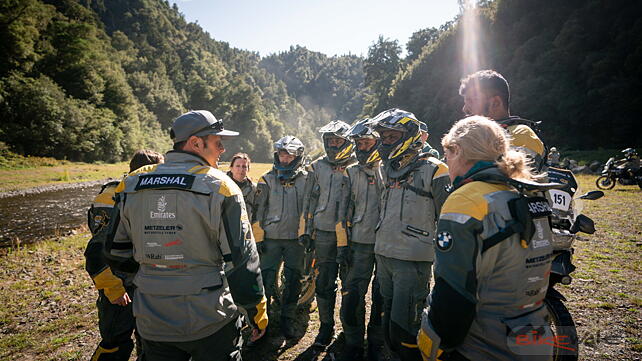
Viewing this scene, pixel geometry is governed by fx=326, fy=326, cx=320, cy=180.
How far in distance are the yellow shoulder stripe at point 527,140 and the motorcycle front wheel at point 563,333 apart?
1.58 m

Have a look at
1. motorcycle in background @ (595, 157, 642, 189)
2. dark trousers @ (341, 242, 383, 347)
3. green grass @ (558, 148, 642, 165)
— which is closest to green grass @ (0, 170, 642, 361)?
dark trousers @ (341, 242, 383, 347)

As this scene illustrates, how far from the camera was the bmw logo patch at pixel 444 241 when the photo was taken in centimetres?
197

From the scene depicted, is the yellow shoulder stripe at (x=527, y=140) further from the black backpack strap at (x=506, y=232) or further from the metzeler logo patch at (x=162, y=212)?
the metzeler logo patch at (x=162, y=212)

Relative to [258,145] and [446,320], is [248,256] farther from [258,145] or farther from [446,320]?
[258,145]

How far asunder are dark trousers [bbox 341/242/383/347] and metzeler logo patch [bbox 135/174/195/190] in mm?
2873

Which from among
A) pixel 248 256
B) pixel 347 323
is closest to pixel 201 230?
pixel 248 256

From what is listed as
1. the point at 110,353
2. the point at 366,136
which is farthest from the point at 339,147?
the point at 110,353

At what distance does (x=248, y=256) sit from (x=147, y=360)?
111 cm

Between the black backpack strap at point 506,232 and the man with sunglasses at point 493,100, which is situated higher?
the man with sunglasses at point 493,100

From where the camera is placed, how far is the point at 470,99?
12.1 ft

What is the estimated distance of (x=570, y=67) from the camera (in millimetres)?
39219

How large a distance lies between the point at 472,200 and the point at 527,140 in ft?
5.95

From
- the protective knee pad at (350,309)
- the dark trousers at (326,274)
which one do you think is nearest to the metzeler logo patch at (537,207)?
the protective knee pad at (350,309)

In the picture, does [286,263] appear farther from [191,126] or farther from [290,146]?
[191,126]
